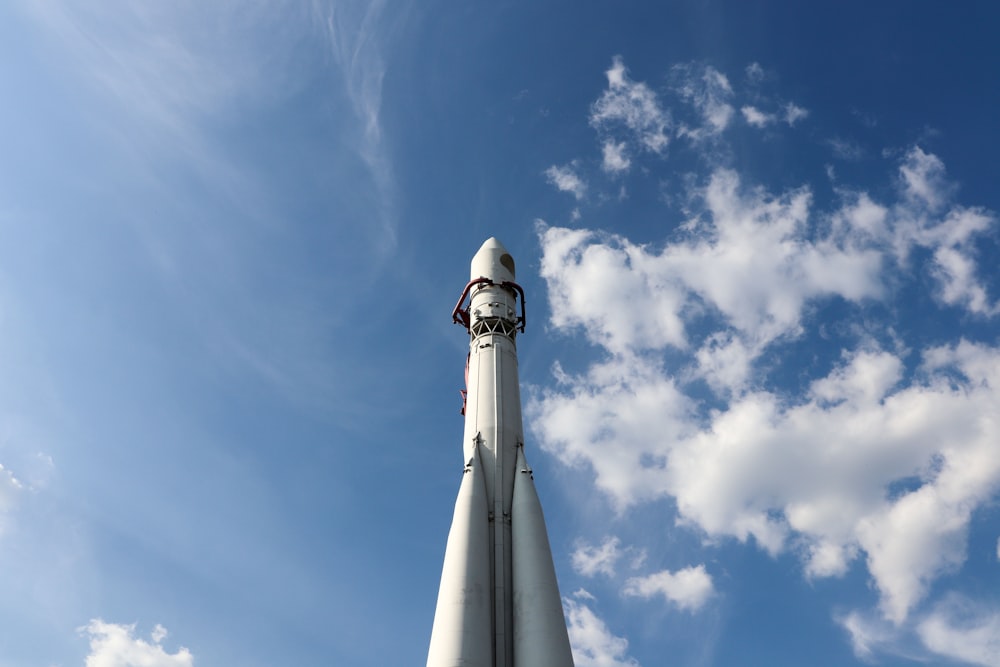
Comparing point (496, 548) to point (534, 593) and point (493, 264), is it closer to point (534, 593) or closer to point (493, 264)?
point (534, 593)

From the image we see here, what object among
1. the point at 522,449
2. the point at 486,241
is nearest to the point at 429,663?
the point at 522,449

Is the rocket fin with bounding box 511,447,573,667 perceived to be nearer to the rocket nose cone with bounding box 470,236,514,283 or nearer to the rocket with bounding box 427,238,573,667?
the rocket with bounding box 427,238,573,667

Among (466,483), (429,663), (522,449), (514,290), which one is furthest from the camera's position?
(514,290)

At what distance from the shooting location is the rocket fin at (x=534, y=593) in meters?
20.6

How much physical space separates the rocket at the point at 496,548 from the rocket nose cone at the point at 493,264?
2.75 m

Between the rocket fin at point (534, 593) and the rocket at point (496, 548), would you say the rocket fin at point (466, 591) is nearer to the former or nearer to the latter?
the rocket at point (496, 548)

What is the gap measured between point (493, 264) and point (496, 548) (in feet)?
46.6

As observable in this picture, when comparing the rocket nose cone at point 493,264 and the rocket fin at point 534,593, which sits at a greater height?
the rocket nose cone at point 493,264

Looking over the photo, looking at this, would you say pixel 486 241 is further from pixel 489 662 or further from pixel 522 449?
pixel 489 662

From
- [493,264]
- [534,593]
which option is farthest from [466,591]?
[493,264]

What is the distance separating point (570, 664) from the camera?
20.5m

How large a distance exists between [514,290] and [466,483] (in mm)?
11145

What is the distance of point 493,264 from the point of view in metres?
33.8

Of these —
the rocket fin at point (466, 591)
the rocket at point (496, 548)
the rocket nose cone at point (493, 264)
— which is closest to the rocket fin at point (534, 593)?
the rocket at point (496, 548)
